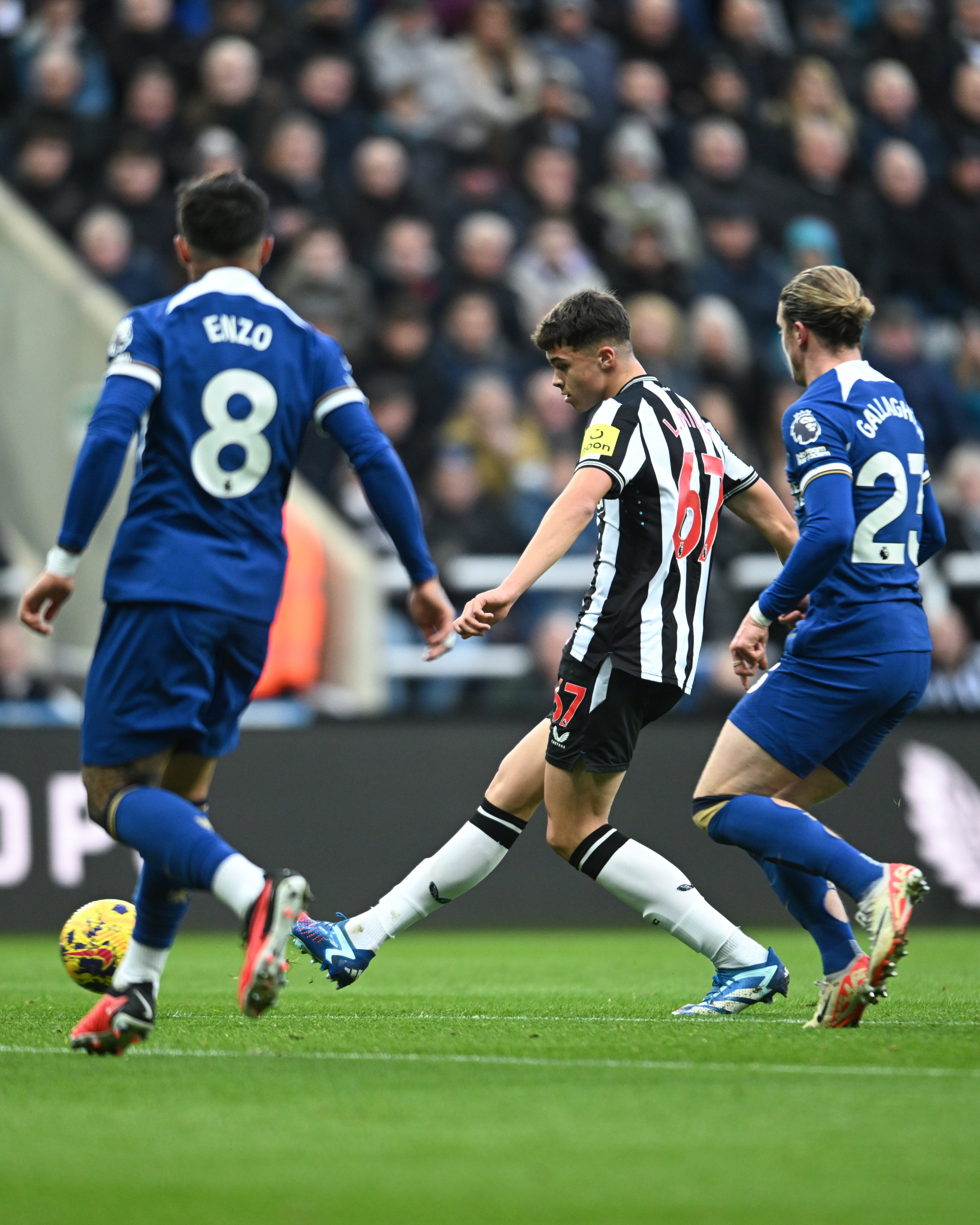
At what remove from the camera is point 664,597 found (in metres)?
5.59

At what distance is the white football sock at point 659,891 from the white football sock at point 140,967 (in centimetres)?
150

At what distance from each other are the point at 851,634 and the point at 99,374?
Result: 24.5 feet

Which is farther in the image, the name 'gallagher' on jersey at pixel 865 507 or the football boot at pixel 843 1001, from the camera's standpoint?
the name 'gallagher' on jersey at pixel 865 507

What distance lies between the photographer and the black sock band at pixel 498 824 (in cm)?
595

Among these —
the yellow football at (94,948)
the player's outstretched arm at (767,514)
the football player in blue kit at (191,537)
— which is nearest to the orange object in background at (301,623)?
the yellow football at (94,948)

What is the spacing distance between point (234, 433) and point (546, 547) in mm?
1093

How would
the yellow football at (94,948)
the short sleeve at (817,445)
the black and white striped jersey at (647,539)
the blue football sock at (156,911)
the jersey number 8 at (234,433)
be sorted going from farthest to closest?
1. the yellow football at (94,948)
2. the black and white striped jersey at (647,539)
3. the short sleeve at (817,445)
4. the blue football sock at (156,911)
5. the jersey number 8 at (234,433)

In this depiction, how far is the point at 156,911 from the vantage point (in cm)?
468

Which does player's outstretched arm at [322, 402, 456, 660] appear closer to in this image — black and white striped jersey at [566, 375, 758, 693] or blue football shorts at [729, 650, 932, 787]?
black and white striped jersey at [566, 375, 758, 693]

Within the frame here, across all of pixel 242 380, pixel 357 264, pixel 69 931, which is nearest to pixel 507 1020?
pixel 69 931

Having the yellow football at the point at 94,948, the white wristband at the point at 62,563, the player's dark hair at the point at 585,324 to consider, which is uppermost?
the player's dark hair at the point at 585,324

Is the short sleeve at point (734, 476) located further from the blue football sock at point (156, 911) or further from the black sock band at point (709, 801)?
the blue football sock at point (156, 911)

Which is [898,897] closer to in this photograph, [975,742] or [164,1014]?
[164,1014]

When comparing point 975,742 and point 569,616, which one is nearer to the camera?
point 975,742
